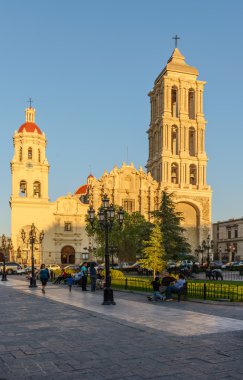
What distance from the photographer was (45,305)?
17266 mm

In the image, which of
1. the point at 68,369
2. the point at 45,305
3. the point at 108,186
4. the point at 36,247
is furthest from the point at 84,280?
the point at 108,186

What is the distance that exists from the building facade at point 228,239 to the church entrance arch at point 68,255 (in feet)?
109

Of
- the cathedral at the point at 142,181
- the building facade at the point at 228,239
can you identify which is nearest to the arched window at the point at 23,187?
the cathedral at the point at 142,181

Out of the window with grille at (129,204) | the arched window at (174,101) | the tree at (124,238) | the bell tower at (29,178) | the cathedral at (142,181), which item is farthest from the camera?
the arched window at (174,101)

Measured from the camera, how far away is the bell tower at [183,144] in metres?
73.8

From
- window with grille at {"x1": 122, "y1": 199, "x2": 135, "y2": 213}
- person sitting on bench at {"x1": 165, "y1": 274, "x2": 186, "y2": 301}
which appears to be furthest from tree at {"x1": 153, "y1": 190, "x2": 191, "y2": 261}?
window with grille at {"x1": 122, "y1": 199, "x2": 135, "y2": 213}

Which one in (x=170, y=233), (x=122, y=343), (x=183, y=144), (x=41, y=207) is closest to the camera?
(x=122, y=343)

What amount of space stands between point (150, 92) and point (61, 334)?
249ft

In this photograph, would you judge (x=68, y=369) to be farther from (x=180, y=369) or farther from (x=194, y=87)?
(x=194, y=87)

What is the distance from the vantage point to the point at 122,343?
366 inches

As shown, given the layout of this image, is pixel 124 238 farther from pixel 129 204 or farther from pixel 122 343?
pixel 122 343

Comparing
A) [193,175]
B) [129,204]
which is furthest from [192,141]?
[129,204]

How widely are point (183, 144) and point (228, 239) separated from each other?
92.6 feet

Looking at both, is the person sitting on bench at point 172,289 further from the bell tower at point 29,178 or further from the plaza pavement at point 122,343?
the bell tower at point 29,178
